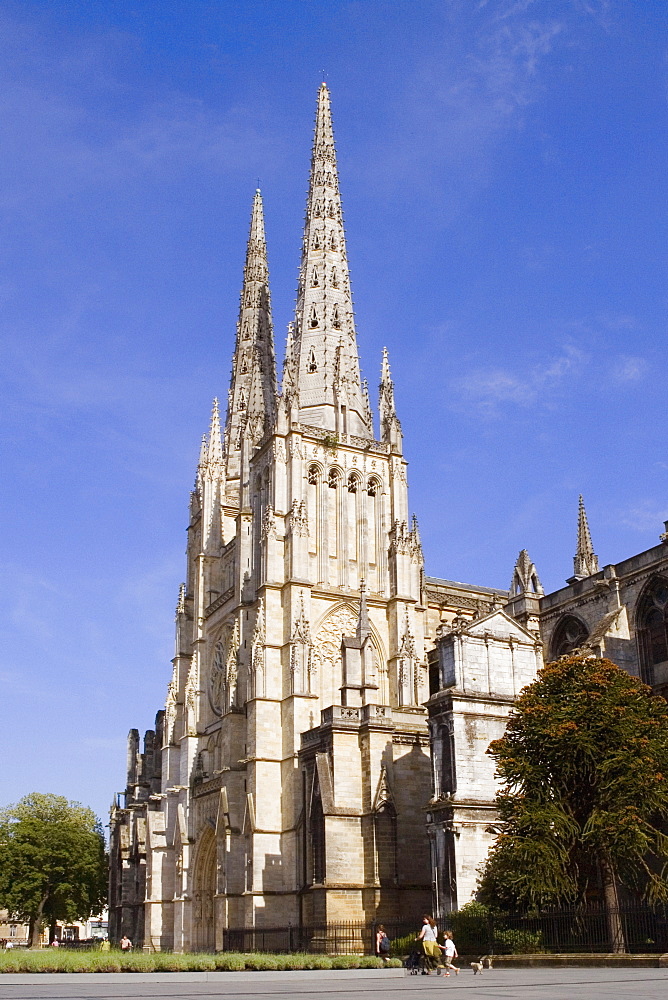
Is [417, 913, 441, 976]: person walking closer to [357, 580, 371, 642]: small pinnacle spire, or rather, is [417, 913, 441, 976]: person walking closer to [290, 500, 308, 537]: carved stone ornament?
[357, 580, 371, 642]: small pinnacle spire

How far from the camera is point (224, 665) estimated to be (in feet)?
167

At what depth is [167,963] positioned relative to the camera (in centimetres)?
2644

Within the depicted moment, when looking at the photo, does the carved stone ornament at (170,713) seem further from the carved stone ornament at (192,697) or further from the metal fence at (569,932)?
the metal fence at (569,932)

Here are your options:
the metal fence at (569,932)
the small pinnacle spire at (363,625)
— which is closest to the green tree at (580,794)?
the metal fence at (569,932)

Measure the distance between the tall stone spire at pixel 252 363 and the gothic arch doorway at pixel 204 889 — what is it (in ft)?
67.7

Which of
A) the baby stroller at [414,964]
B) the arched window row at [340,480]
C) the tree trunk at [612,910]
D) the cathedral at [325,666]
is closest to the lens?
the tree trunk at [612,910]

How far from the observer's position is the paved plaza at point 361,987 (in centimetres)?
1416

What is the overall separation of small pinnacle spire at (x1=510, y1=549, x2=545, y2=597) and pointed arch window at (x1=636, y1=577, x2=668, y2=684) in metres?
6.65

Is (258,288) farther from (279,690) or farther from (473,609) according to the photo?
(279,690)

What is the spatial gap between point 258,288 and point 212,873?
125ft

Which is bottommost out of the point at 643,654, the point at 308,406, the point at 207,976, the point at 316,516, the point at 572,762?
the point at 207,976

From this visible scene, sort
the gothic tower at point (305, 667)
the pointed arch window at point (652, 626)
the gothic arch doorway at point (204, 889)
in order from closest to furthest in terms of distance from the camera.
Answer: the pointed arch window at point (652, 626)
the gothic tower at point (305, 667)
the gothic arch doorway at point (204, 889)

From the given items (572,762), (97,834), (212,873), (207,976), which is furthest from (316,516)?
(97,834)

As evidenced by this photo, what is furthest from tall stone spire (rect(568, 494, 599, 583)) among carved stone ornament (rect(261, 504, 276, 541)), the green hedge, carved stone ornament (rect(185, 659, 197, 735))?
the green hedge
